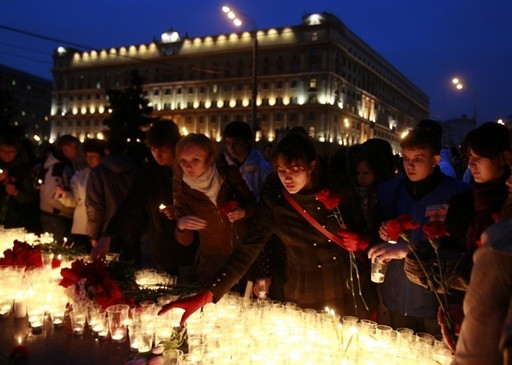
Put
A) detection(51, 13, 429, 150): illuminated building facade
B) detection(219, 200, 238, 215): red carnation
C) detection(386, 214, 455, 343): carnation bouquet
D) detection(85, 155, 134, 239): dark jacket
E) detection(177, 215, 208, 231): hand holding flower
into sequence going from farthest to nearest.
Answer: detection(51, 13, 429, 150): illuminated building facade, detection(85, 155, 134, 239): dark jacket, detection(177, 215, 208, 231): hand holding flower, detection(219, 200, 238, 215): red carnation, detection(386, 214, 455, 343): carnation bouquet

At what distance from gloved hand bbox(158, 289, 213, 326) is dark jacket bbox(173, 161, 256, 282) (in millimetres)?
1125

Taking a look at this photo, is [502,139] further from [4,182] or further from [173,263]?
[4,182]

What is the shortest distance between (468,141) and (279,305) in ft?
4.62

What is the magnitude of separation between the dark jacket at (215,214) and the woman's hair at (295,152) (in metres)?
0.99

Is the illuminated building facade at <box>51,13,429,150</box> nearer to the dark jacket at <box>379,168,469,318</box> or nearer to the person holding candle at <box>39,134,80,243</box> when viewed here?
the person holding candle at <box>39,134,80,243</box>

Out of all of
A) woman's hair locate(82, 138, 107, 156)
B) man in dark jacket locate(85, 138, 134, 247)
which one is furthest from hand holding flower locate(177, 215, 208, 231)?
woman's hair locate(82, 138, 107, 156)

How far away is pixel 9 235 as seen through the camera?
487 centimetres

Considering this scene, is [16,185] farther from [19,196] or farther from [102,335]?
[102,335]

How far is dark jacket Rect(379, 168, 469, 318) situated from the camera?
343 cm

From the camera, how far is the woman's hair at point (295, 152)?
291 cm

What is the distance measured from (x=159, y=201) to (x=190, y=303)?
186cm

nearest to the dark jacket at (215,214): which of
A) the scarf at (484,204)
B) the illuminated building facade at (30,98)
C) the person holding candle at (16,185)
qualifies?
the scarf at (484,204)

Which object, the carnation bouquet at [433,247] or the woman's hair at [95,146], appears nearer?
the carnation bouquet at [433,247]

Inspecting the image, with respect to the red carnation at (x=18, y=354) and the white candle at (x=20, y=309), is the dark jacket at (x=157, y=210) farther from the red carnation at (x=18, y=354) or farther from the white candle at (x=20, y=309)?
the red carnation at (x=18, y=354)
